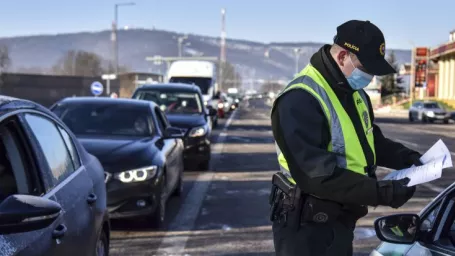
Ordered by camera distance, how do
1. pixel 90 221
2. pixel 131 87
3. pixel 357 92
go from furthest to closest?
pixel 131 87
pixel 90 221
pixel 357 92

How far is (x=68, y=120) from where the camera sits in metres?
9.38

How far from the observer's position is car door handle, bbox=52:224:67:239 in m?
3.47

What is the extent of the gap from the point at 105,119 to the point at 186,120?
4820 millimetres

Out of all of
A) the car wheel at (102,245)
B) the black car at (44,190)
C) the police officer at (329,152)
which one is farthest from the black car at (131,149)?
the police officer at (329,152)

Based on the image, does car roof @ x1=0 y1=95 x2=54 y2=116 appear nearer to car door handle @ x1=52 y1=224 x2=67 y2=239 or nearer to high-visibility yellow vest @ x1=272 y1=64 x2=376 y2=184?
car door handle @ x1=52 y1=224 x2=67 y2=239

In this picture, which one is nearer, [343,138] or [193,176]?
[343,138]

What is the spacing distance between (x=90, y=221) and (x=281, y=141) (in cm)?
174

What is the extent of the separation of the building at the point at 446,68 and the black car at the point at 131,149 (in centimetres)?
6180

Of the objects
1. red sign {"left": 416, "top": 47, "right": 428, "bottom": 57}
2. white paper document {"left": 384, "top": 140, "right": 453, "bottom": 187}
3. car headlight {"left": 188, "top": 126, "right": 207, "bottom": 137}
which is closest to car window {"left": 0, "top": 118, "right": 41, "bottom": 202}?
white paper document {"left": 384, "top": 140, "right": 453, "bottom": 187}

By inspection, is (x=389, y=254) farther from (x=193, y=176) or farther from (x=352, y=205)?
(x=193, y=176)

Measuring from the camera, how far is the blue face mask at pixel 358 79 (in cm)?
326

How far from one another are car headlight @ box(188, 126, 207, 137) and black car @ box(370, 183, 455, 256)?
403 inches

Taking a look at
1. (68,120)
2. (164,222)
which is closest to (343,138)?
(164,222)

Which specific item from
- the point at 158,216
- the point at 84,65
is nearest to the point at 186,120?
the point at 158,216
